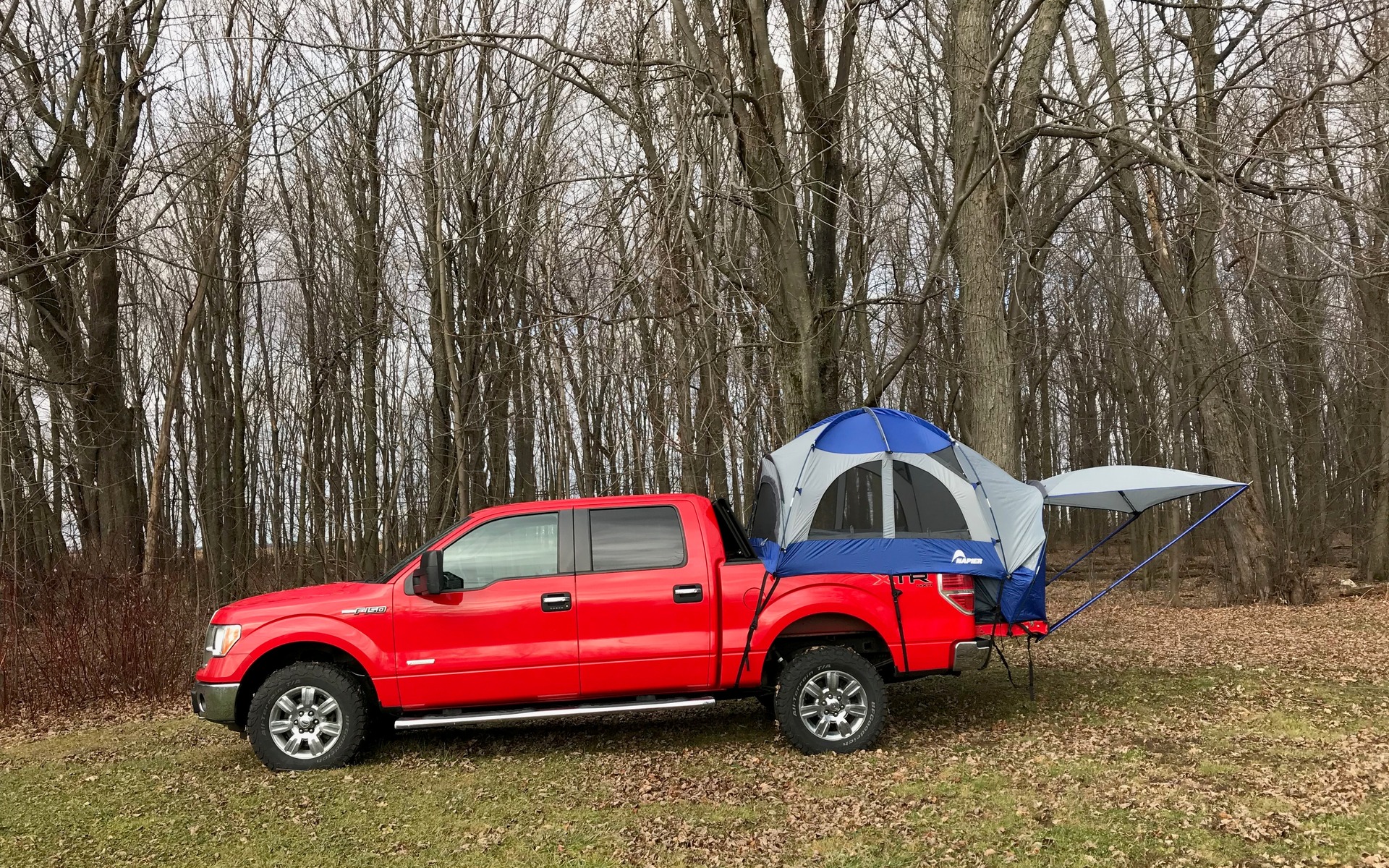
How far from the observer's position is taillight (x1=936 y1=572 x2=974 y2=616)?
23.6 ft

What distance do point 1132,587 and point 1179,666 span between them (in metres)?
14.6

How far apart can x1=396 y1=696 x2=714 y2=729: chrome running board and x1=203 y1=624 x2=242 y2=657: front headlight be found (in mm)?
1282

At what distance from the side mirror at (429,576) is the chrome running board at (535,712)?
34.3 inches

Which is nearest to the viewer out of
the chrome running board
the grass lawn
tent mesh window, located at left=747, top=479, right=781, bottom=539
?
the grass lawn

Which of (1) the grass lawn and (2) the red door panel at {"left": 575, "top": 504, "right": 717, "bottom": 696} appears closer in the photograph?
(1) the grass lawn

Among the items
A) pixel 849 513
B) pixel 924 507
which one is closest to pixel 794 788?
pixel 849 513

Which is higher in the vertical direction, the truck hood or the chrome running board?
the truck hood

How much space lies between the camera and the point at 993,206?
10.9 meters

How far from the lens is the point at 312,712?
707cm

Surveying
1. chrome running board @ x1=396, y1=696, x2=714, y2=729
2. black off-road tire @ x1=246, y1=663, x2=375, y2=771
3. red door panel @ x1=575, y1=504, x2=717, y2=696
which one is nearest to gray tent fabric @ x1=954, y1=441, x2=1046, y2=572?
red door panel @ x1=575, y1=504, x2=717, y2=696

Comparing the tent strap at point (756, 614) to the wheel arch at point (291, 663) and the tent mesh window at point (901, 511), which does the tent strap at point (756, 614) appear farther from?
the wheel arch at point (291, 663)

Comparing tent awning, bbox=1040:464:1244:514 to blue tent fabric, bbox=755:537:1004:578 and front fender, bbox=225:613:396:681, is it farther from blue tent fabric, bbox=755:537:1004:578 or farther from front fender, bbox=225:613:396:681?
front fender, bbox=225:613:396:681

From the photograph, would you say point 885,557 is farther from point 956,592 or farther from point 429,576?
point 429,576

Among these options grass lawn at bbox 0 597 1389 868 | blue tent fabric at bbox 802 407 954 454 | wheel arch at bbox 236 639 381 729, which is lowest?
grass lawn at bbox 0 597 1389 868
